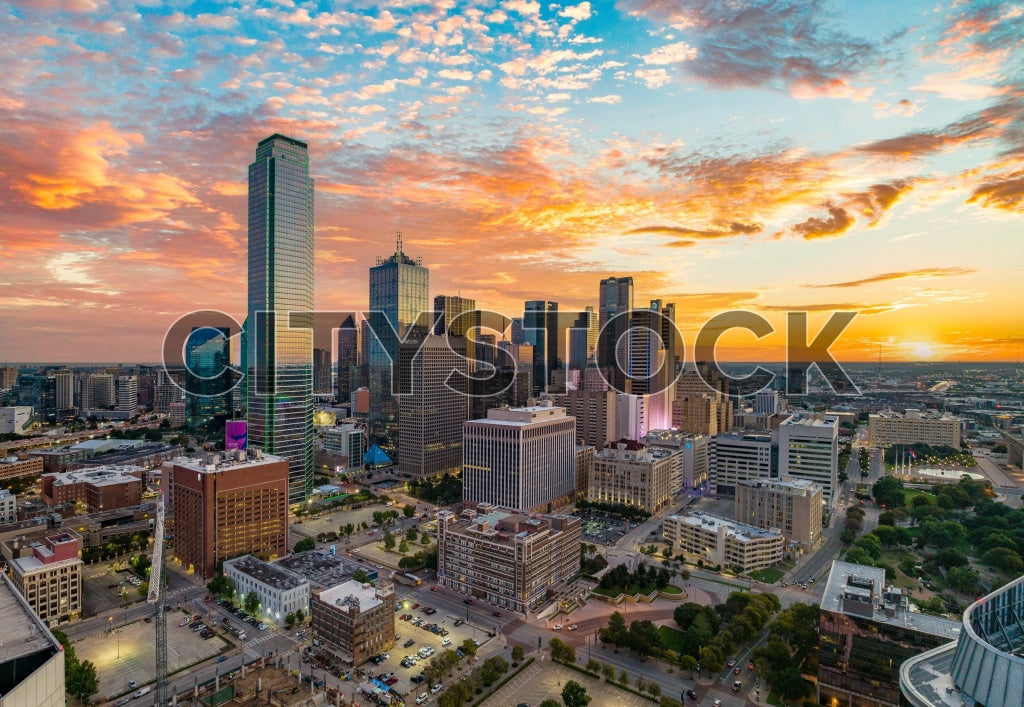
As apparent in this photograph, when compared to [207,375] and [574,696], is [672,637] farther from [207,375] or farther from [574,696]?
[207,375]

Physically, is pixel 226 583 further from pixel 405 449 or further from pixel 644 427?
pixel 644 427

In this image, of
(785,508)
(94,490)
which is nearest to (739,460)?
(785,508)

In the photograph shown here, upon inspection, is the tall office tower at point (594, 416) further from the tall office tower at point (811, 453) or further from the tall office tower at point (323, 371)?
the tall office tower at point (323, 371)

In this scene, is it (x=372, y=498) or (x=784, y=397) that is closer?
(x=372, y=498)

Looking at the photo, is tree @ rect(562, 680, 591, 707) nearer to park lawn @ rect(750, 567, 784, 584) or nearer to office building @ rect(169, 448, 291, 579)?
park lawn @ rect(750, 567, 784, 584)

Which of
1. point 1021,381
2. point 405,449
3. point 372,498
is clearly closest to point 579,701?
point 372,498
